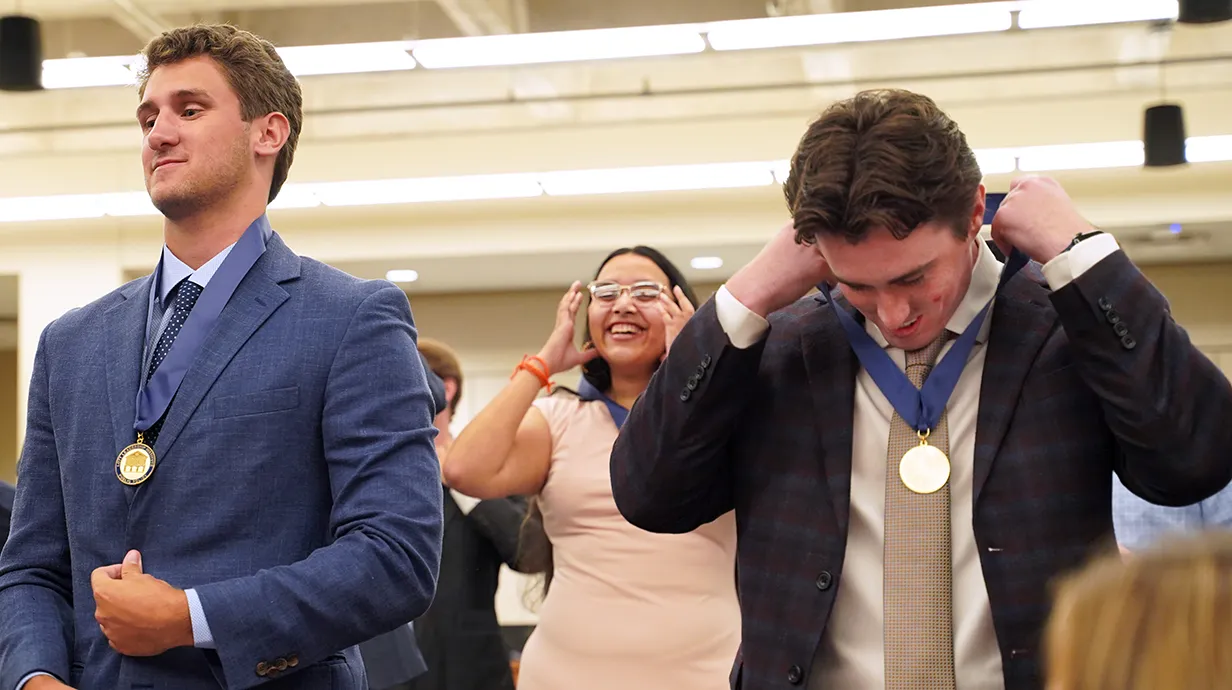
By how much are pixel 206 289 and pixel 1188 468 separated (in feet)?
4.02

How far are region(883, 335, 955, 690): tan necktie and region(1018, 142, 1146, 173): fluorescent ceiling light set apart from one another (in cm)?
700

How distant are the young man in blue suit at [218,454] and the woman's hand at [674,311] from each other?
100 cm

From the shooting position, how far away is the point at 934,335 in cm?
168

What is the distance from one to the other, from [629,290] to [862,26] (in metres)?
3.10

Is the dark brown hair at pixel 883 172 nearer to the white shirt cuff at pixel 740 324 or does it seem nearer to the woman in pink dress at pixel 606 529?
the white shirt cuff at pixel 740 324

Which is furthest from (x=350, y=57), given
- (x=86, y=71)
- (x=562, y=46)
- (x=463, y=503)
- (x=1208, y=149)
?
(x=1208, y=149)

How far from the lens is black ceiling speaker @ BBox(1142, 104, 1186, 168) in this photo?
7.27 meters

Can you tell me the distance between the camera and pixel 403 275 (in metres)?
11.0

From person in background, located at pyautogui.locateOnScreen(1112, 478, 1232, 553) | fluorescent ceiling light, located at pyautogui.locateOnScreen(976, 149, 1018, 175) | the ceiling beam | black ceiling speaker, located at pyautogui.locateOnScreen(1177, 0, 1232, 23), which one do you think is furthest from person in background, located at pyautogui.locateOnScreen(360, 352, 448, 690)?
fluorescent ceiling light, located at pyautogui.locateOnScreen(976, 149, 1018, 175)

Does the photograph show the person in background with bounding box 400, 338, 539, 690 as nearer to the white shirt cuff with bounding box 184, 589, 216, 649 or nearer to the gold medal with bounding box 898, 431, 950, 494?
the white shirt cuff with bounding box 184, 589, 216, 649

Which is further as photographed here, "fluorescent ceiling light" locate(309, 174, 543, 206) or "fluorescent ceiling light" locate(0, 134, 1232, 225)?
"fluorescent ceiling light" locate(309, 174, 543, 206)

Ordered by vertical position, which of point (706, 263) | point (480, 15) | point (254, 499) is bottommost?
point (254, 499)

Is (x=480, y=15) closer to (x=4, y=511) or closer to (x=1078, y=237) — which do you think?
(x=4, y=511)

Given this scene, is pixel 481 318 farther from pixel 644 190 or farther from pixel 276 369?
pixel 276 369
